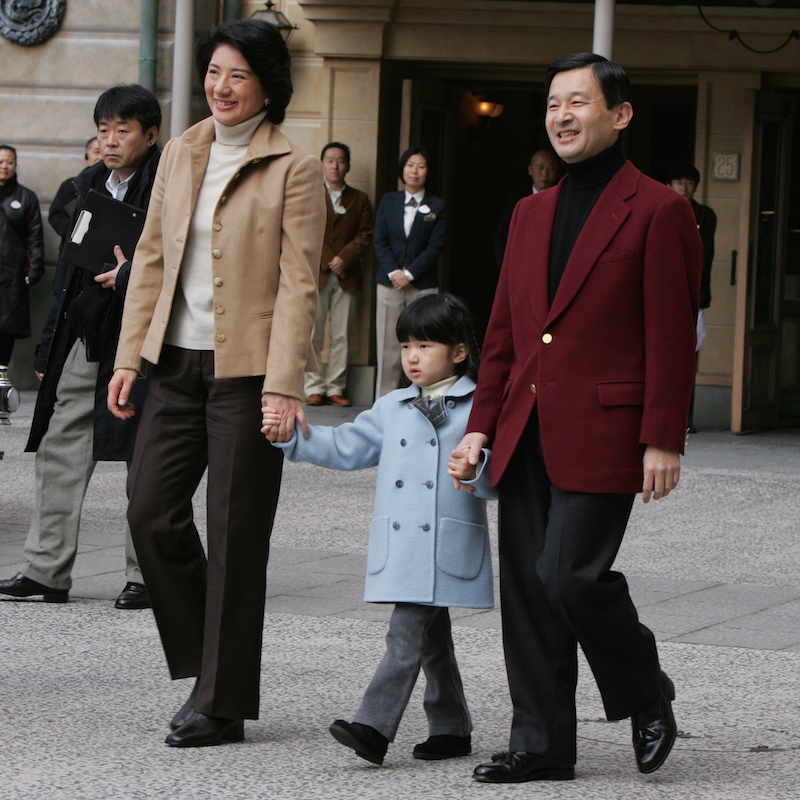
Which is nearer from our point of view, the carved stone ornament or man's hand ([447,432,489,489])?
man's hand ([447,432,489,489])

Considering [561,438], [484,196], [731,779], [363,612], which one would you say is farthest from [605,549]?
[484,196]

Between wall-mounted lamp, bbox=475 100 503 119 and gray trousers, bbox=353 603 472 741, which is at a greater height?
wall-mounted lamp, bbox=475 100 503 119

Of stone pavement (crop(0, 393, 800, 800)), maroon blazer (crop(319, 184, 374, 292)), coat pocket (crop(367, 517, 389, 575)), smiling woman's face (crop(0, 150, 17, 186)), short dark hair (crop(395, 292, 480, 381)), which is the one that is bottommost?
stone pavement (crop(0, 393, 800, 800))

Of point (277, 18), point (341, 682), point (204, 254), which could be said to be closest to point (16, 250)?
point (277, 18)

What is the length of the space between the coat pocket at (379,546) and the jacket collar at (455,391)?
336mm

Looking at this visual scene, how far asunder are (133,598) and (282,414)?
6.92 feet

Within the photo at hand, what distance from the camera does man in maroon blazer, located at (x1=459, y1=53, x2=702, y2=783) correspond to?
4.01 metres

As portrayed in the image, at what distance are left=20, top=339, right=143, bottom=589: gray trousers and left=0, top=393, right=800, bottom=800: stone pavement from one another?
0.17 meters

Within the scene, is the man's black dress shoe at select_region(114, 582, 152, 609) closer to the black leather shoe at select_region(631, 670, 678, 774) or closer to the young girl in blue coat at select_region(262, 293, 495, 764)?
the young girl in blue coat at select_region(262, 293, 495, 764)

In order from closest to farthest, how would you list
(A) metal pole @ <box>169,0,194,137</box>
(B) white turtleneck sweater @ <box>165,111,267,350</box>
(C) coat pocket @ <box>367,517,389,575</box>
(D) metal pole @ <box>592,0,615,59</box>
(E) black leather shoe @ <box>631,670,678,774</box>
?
1. (E) black leather shoe @ <box>631,670,678,774</box>
2. (C) coat pocket @ <box>367,517,389,575</box>
3. (B) white turtleneck sweater @ <box>165,111,267,350</box>
4. (D) metal pole @ <box>592,0,615,59</box>
5. (A) metal pole @ <box>169,0,194,137</box>

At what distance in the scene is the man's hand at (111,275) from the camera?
237 inches

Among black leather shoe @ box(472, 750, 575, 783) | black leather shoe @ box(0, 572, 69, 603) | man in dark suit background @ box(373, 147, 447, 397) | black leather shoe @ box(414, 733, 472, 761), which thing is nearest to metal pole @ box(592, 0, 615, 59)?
man in dark suit background @ box(373, 147, 447, 397)

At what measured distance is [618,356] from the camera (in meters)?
4.04

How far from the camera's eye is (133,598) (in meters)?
6.22
